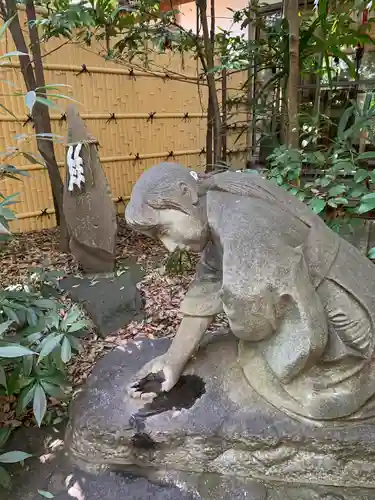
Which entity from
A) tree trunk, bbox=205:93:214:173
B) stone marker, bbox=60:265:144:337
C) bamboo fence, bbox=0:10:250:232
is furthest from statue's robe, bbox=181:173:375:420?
tree trunk, bbox=205:93:214:173

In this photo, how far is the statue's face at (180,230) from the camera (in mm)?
1253

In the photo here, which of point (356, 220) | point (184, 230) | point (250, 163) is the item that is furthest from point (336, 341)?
point (250, 163)

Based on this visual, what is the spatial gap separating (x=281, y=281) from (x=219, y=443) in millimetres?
595

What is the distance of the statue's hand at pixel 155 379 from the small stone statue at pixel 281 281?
0.30 m

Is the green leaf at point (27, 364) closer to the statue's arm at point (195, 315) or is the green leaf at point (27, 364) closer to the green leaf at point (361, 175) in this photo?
the statue's arm at point (195, 315)

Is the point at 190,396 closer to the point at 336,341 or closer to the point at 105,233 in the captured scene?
the point at 336,341

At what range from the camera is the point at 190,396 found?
1488 millimetres

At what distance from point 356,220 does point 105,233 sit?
192 cm

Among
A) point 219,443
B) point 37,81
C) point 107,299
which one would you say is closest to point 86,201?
point 107,299

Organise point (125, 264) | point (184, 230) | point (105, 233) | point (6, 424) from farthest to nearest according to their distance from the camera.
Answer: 1. point (125, 264)
2. point (105, 233)
3. point (6, 424)
4. point (184, 230)

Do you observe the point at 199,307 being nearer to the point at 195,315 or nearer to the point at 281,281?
the point at 195,315

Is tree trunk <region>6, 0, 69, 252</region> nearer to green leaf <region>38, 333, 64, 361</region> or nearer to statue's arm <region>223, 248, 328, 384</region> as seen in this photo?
green leaf <region>38, 333, 64, 361</region>

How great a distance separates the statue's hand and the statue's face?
491 millimetres

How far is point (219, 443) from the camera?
4.50ft
